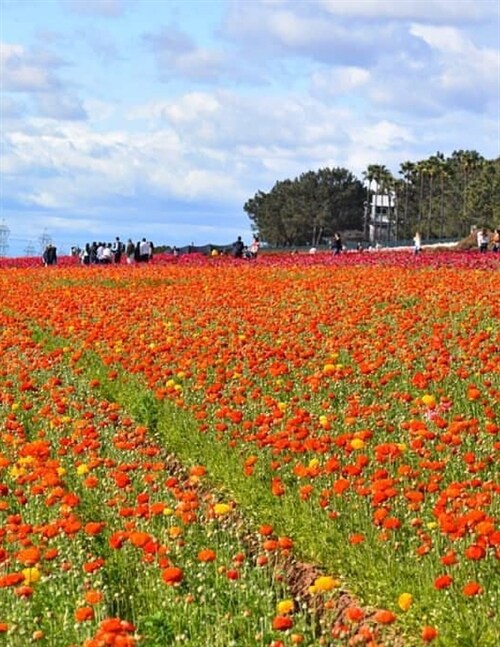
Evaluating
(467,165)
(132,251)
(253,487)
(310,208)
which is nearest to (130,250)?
(132,251)

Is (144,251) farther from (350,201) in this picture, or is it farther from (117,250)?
(350,201)

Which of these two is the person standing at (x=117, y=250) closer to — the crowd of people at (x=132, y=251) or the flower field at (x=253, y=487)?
the crowd of people at (x=132, y=251)

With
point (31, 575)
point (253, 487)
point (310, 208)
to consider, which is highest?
point (310, 208)

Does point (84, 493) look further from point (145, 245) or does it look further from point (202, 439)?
point (145, 245)

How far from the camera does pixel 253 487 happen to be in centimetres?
767

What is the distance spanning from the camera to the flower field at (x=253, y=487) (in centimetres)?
526

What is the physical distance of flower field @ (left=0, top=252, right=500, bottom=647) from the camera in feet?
17.3

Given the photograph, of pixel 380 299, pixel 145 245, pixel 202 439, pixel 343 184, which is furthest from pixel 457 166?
pixel 202 439

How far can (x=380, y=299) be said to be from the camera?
1688 centimetres

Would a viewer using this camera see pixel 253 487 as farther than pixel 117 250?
No

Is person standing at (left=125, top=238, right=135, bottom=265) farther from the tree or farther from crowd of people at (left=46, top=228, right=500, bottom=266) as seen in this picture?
the tree

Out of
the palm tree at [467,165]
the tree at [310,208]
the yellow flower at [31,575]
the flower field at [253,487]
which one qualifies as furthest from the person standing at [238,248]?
the tree at [310,208]

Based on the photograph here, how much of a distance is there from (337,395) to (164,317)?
632cm

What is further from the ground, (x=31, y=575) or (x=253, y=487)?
(x=31, y=575)
